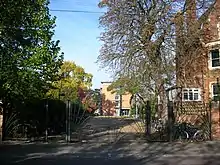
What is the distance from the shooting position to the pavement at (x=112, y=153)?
13766 millimetres

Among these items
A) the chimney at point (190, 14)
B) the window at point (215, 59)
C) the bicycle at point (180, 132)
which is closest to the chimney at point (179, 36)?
the chimney at point (190, 14)

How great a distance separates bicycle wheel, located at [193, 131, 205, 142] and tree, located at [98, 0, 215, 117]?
538 centimetres

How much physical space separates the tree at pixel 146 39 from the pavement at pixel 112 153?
7.60 metres

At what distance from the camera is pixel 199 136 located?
2191cm

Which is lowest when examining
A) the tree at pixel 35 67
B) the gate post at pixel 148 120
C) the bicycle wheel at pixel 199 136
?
the bicycle wheel at pixel 199 136

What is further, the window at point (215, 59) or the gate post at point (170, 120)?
the window at point (215, 59)

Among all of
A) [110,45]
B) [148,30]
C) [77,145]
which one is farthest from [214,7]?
[77,145]

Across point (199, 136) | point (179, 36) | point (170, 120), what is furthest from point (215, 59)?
point (170, 120)

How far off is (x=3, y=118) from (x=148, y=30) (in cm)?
1129

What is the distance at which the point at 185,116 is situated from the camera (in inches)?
924

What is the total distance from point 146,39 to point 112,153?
12.4m

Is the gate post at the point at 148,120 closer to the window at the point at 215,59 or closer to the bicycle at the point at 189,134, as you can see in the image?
the bicycle at the point at 189,134

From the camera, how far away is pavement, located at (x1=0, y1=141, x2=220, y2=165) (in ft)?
45.2

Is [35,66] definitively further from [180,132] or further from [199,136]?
[199,136]
